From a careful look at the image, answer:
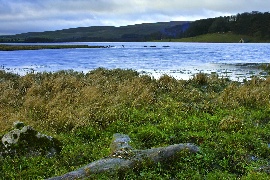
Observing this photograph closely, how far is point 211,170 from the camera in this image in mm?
9289

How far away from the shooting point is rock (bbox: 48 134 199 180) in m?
8.34

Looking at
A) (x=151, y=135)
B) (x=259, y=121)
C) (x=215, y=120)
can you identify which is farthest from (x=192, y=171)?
(x=259, y=121)

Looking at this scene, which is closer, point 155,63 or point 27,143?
point 27,143

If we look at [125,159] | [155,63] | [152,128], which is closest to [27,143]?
[125,159]

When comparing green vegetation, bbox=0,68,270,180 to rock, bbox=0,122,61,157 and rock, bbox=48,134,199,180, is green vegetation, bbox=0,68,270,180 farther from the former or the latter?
rock, bbox=0,122,61,157

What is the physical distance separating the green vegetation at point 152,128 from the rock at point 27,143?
32cm

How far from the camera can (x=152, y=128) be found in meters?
12.9

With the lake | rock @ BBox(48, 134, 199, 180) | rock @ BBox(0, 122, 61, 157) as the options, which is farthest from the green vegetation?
the lake

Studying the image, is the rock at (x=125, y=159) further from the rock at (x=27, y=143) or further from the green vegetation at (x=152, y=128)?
the rock at (x=27, y=143)

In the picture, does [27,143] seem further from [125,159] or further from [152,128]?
[152,128]

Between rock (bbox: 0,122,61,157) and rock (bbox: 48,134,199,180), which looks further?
rock (bbox: 0,122,61,157)

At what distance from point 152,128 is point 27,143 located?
454cm

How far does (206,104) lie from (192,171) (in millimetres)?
8375

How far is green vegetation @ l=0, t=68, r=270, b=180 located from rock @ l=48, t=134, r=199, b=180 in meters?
0.18
